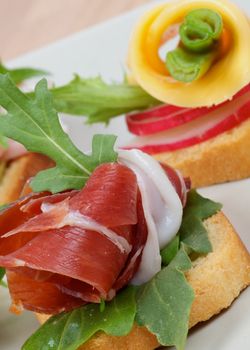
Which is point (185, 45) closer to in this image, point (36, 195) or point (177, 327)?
point (36, 195)

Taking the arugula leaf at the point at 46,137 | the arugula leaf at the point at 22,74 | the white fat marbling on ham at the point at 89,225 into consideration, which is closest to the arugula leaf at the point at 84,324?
the white fat marbling on ham at the point at 89,225

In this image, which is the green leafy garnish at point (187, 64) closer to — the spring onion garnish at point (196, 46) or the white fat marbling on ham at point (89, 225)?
the spring onion garnish at point (196, 46)

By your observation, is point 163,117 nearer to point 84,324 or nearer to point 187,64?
point 187,64

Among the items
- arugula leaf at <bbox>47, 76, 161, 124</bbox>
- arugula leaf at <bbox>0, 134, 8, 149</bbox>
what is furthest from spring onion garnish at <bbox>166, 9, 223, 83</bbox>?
arugula leaf at <bbox>0, 134, 8, 149</bbox>

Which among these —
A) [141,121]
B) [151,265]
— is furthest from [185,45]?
[151,265]

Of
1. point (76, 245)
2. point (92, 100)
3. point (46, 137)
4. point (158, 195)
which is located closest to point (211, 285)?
point (158, 195)

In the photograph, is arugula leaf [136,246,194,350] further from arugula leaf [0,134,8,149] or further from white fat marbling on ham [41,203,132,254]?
arugula leaf [0,134,8,149]
